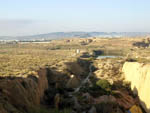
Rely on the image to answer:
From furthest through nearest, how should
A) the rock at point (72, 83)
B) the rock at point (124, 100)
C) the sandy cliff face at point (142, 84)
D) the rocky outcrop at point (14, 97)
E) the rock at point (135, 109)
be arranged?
the rock at point (72, 83)
the rock at point (124, 100)
the sandy cliff face at point (142, 84)
the rock at point (135, 109)
the rocky outcrop at point (14, 97)

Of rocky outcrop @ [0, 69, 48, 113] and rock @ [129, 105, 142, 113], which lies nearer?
rocky outcrop @ [0, 69, 48, 113]

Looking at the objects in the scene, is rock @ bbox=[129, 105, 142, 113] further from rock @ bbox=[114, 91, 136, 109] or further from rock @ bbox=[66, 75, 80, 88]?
rock @ bbox=[66, 75, 80, 88]

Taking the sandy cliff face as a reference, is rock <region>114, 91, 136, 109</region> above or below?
below

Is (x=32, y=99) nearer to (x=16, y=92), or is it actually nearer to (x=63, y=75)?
(x=16, y=92)

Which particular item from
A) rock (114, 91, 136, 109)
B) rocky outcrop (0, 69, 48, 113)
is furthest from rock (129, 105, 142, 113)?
rocky outcrop (0, 69, 48, 113)

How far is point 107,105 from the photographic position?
75.7 feet

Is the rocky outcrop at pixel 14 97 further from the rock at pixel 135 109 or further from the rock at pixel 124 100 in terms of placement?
the rock at pixel 135 109

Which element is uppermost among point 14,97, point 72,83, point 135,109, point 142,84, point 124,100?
point 14,97

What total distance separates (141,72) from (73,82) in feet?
35.0

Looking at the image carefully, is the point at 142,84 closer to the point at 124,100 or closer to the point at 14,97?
the point at 124,100

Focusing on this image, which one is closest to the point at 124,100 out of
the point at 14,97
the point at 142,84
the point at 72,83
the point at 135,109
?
the point at 135,109

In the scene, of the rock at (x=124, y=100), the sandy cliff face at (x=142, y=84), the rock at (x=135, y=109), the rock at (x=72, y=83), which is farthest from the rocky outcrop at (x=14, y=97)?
the sandy cliff face at (x=142, y=84)

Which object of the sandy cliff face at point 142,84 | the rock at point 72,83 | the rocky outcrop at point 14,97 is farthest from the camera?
the rock at point 72,83

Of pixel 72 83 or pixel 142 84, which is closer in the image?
pixel 142 84
